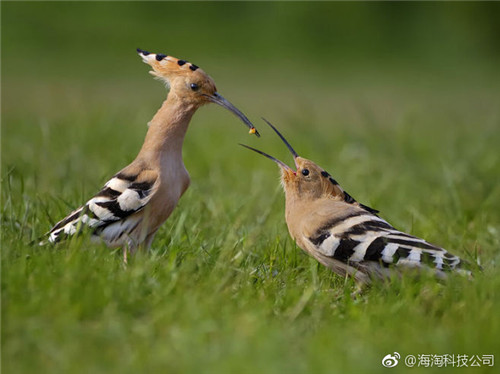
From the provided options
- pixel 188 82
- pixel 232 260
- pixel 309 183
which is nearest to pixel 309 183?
pixel 309 183

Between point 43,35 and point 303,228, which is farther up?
point 303,228

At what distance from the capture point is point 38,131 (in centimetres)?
656

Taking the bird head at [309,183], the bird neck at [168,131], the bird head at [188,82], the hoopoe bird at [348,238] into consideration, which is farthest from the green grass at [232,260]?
the bird head at [188,82]

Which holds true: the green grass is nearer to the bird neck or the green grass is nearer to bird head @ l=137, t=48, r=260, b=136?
the bird neck

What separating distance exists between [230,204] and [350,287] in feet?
4.79

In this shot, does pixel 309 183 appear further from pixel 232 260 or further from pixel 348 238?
pixel 232 260

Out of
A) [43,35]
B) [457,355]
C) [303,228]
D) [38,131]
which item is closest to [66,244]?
[303,228]

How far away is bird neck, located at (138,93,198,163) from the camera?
3102mm

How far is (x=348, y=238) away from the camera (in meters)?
2.93

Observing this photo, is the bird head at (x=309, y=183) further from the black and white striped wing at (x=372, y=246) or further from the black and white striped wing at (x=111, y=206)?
the black and white striped wing at (x=111, y=206)

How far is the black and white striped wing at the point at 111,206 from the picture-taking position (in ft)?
9.71

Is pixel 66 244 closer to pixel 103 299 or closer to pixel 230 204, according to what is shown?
pixel 103 299

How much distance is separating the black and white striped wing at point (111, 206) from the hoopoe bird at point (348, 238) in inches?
25.6

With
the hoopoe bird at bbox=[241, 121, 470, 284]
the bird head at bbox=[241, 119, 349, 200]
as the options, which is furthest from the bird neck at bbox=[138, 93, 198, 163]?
the hoopoe bird at bbox=[241, 121, 470, 284]
